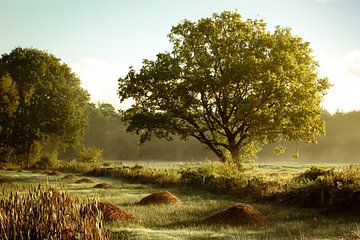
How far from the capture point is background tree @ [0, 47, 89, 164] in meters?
56.0

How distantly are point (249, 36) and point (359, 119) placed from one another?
60842 mm

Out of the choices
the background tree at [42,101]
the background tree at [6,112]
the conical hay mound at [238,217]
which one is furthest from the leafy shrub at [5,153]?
the conical hay mound at [238,217]

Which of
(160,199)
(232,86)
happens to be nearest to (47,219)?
(160,199)

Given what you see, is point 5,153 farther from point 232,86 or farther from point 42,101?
point 232,86

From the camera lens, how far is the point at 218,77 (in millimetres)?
38906

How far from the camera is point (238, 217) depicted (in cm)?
1739

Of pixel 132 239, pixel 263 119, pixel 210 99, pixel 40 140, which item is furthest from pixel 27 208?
pixel 40 140

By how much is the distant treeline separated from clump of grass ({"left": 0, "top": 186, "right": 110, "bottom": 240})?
71.6 meters

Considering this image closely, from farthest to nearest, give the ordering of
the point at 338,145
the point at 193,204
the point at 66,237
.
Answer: the point at 338,145, the point at 193,204, the point at 66,237

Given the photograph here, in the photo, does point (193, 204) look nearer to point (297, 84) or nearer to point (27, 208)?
point (27, 208)

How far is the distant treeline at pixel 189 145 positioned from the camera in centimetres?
8606

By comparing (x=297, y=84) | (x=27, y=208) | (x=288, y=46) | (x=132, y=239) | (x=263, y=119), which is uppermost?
(x=288, y=46)

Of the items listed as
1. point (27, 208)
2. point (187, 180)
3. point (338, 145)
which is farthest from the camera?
point (338, 145)

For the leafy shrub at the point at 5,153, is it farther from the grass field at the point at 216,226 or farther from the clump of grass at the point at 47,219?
the clump of grass at the point at 47,219
